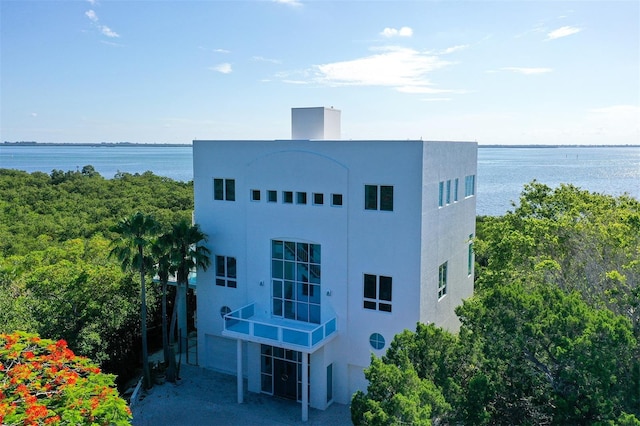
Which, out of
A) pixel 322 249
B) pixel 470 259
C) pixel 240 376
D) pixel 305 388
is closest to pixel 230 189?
pixel 322 249

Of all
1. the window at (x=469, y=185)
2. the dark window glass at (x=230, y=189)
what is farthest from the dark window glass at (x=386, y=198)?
the dark window glass at (x=230, y=189)

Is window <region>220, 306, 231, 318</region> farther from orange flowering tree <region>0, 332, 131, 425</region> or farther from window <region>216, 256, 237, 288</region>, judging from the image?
orange flowering tree <region>0, 332, 131, 425</region>

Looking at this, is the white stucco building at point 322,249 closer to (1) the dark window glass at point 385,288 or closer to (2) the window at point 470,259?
(1) the dark window glass at point 385,288

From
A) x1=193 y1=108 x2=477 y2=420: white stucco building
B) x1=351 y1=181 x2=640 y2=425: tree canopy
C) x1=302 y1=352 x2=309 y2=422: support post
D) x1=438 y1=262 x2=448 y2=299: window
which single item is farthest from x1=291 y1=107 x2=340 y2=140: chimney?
x1=351 y1=181 x2=640 y2=425: tree canopy

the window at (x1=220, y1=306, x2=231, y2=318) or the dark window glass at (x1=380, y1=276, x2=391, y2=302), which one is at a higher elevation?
the dark window glass at (x1=380, y1=276, x2=391, y2=302)

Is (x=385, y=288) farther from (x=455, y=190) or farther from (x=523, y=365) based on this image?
(x=523, y=365)

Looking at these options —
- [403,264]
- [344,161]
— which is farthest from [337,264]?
[344,161]
